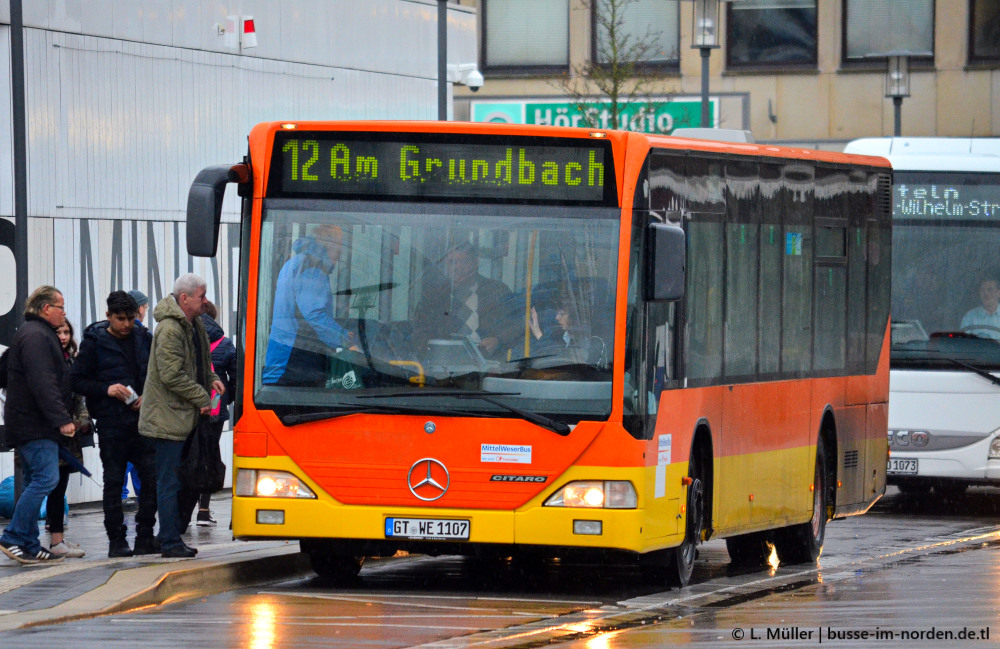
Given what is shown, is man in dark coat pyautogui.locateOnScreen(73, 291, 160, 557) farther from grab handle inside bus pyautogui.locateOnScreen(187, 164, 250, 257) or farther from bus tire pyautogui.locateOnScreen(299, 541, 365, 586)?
grab handle inside bus pyautogui.locateOnScreen(187, 164, 250, 257)

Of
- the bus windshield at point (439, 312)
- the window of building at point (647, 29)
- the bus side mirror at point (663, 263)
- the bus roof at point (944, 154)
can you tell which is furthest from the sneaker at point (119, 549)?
the window of building at point (647, 29)

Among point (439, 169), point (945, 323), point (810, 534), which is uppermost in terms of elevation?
point (439, 169)

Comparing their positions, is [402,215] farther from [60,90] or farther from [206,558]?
[60,90]

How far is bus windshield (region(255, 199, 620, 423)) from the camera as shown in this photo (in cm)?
1119

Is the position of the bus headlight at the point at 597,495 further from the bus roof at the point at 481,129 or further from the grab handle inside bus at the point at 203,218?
the grab handle inside bus at the point at 203,218

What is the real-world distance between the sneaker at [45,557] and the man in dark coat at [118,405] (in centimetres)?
38

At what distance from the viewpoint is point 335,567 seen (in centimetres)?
1253

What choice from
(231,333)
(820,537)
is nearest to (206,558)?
(820,537)

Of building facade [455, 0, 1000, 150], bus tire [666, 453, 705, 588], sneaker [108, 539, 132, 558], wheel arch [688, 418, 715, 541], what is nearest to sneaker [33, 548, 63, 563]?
sneaker [108, 539, 132, 558]

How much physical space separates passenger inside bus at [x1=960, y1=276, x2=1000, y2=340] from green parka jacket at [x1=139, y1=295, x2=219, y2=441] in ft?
27.7

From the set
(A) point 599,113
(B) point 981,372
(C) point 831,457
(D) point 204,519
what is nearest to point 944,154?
(B) point 981,372

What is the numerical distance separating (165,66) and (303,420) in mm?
7500

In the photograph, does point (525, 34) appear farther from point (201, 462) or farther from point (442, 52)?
point (201, 462)

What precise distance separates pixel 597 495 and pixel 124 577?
2.65 meters
